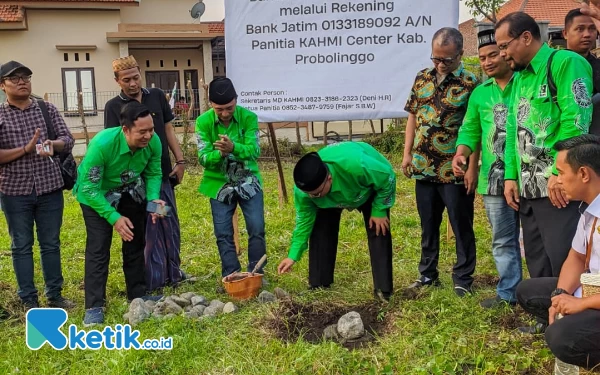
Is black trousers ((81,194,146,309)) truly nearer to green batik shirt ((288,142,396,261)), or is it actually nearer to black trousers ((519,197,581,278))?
green batik shirt ((288,142,396,261))

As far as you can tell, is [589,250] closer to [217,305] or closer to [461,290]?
[461,290]

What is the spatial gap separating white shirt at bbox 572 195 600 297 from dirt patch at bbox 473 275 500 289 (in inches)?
61.8

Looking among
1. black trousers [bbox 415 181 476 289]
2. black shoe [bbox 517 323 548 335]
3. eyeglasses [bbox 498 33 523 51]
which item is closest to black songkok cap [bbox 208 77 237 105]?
black trousers [bbox 415 181 476 289]

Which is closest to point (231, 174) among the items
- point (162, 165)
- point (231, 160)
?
point (231, 160)

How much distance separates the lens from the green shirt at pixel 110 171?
4.10 m

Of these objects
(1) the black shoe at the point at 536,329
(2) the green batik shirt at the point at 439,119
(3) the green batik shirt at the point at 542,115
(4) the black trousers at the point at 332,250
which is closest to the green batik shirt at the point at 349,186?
(4) the black trousers at the point at 332,250

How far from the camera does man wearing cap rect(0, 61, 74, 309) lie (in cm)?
432

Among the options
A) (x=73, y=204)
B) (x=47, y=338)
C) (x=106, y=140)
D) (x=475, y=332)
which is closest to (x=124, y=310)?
(x=47, y=338)

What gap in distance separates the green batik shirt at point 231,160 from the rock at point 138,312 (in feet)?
3.47

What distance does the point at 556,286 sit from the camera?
319cm

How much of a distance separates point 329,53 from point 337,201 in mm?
2431

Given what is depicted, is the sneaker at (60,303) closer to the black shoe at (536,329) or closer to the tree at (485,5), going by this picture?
the black shoe at (536,329)

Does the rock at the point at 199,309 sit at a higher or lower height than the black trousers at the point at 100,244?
lower

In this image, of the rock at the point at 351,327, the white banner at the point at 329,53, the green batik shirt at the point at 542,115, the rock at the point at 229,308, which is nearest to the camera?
the green batik shirt at the point at 542,115
